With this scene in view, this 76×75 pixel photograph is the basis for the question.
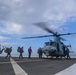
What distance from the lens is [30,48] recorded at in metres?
33.5

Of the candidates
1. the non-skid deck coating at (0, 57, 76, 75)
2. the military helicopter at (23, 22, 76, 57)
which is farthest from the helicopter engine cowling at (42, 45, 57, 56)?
the non-skid deck coating at (0, 57, 76, 75)

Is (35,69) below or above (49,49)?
below

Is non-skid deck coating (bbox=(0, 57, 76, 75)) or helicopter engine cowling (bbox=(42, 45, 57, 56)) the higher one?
helicopter engine cowling (bbox=(42, 45, 57, 56))

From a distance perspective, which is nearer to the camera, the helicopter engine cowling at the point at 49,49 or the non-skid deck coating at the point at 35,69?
the non-skid deck coating at the point at 35,69

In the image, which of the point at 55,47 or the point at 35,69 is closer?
the point at 35,69

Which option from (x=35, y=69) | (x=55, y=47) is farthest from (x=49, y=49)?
(x=35, y=69)

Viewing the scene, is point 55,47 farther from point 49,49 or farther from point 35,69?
point 35,69

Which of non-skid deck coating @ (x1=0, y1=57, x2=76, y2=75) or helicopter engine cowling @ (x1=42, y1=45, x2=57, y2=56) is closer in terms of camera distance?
non-skid deck coating @ (x1=0, y1=57, x2=76, y2=75)

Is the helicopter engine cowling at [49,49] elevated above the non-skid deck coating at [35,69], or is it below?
above

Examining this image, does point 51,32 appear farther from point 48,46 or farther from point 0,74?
point 0,74

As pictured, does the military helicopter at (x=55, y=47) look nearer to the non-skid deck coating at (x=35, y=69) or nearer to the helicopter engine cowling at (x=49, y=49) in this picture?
the helicopter engine cowling at (x=49, y=49)

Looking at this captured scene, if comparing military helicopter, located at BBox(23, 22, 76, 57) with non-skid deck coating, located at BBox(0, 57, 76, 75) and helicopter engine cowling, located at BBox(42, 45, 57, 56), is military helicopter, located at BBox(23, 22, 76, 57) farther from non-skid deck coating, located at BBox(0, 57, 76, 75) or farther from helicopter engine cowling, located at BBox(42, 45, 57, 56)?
non-skid deck coating, located at BBox(0, 57, 76, 75)

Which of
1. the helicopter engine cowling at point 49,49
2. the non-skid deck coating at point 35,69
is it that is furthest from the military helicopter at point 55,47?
the non-skid deck coating at point 35,69

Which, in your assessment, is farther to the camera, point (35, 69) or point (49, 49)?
point (49, 49)
